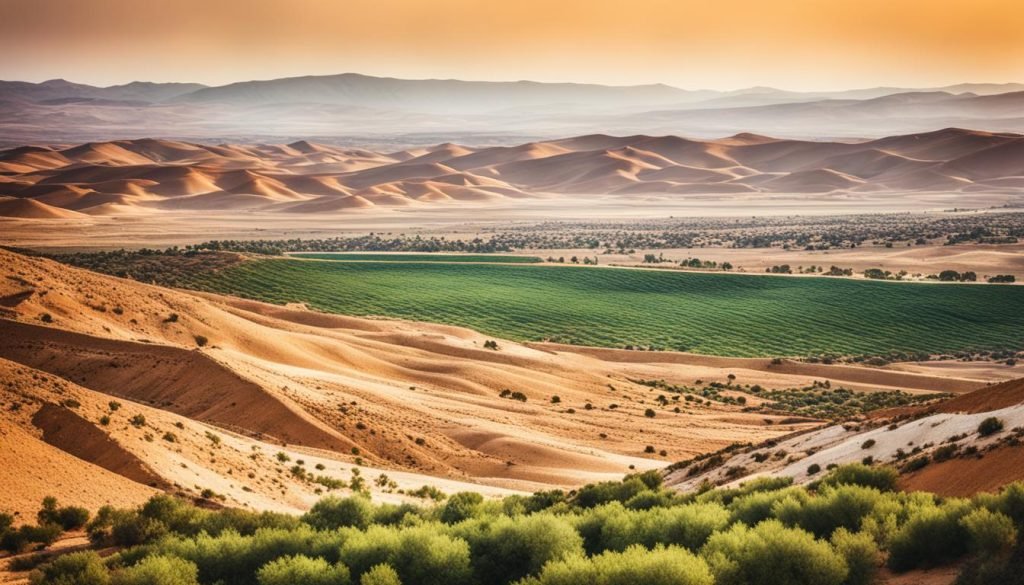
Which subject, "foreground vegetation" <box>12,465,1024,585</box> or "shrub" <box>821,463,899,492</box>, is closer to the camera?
"foreground vegetation" <box>12,465,1024,585</box>

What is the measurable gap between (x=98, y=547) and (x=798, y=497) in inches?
399

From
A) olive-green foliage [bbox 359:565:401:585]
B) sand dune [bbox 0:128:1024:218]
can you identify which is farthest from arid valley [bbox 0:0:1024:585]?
sand dune [bbox 0:128:1024:218]

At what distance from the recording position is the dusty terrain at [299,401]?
2006 cm

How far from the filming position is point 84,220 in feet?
410

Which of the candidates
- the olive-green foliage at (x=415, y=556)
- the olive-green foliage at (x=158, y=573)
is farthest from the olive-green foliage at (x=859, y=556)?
the olive-green foliage at (x=158, y=573)

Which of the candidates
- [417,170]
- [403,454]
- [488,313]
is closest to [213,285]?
[488,313]

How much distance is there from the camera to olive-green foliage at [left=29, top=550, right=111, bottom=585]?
1138 centimetres

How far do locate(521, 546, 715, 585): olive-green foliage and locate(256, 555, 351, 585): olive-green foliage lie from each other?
2.40 m

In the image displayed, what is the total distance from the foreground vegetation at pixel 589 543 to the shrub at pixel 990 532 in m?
0.02

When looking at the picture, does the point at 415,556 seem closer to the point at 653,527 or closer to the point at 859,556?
the point at 653,527

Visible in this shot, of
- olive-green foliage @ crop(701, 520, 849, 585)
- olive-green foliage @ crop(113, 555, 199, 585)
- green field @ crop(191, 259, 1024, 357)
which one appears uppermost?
olive-green foliage @ crop(701, 520, 849, 585)

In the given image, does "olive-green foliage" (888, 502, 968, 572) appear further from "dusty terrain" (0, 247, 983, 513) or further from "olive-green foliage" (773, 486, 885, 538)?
"dusty terrain" (0, 247, 983, 513)

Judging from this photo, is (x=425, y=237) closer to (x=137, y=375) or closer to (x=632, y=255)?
(x=632, y=255)

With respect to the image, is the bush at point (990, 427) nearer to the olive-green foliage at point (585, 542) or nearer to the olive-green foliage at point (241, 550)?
the olive-green foliage at point (585, 542)
